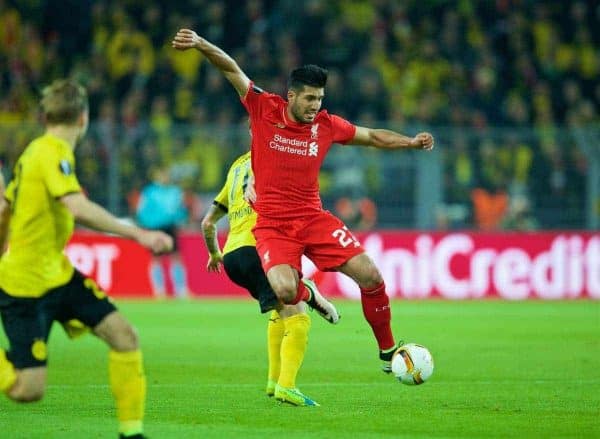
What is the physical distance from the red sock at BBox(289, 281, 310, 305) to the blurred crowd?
39.9 ft

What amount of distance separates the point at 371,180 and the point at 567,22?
22.7ft

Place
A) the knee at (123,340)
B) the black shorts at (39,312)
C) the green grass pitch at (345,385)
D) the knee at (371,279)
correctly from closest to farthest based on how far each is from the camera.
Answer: the knee at (123,340) < the black shorts at (39,312) < the green grass pitch at (345,385) < the knee at (371,279)

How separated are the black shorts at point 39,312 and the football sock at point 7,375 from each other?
5cm

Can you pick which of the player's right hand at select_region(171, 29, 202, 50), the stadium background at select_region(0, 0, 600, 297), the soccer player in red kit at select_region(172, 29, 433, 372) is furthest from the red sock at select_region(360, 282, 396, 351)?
the stadium background at select_region(0, 0, 600, 297)

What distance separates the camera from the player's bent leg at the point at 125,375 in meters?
6.42

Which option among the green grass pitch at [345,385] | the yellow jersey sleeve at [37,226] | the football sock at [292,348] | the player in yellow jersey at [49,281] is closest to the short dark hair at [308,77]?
the football sock at [292,348]

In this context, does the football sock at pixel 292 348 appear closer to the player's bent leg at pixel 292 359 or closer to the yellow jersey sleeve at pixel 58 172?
the player's bent leg at pixel 292 359

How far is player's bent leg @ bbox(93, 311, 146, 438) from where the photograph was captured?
21.1 ft

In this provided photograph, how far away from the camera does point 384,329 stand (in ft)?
29.7

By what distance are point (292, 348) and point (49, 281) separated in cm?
254

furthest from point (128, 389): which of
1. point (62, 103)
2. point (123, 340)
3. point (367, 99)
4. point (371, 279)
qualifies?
point (367, 99)

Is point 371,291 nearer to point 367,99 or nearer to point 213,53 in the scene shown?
point 213,53

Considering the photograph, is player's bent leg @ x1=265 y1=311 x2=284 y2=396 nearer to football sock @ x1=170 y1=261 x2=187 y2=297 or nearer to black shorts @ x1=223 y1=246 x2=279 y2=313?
black shorts @ x1=223 y1=246 x2=279 y2=313

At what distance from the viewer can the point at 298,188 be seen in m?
9.06
